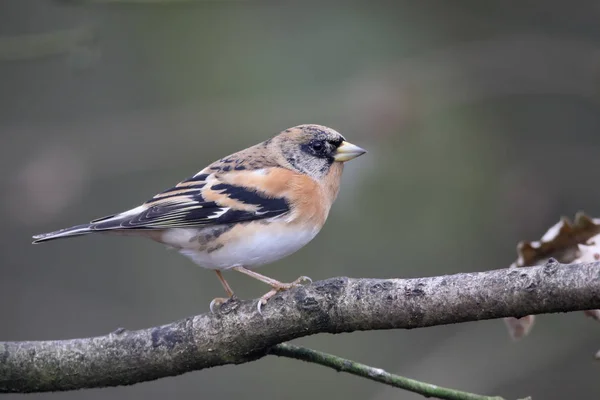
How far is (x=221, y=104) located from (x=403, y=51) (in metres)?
1.64

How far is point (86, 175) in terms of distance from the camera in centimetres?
545

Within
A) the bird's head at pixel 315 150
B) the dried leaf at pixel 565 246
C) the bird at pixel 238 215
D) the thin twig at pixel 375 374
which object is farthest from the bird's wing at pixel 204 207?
the dried leaf at pixel 565 246

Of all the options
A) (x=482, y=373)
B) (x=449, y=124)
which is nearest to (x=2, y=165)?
(x=449, y=124)

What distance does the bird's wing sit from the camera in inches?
141

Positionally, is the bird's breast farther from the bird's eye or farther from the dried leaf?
the dried leaf

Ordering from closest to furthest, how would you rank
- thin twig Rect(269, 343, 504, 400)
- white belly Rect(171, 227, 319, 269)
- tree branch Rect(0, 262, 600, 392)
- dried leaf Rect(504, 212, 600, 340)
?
tree branch Rect(0, 262, 600, 392) → thin twig Rect(269, 343, 504, 400) → dried leaf Rect(504, 212, 600, 340) → white belly Rect(171, 227, 319, 269)

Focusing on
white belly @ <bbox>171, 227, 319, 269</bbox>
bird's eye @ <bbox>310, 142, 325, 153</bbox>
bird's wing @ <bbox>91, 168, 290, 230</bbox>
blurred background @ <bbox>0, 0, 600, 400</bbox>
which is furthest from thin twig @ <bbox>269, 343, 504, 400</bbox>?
blurred background @ <bbox>0, 0, 600, 400</bbox>

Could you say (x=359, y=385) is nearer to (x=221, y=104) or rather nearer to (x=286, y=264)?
(x=286, y=264)

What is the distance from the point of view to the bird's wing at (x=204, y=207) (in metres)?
3.57

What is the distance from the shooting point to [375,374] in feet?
8.59

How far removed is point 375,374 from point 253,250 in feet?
3.46

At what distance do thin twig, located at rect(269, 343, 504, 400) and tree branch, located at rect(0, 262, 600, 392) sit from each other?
10 cm

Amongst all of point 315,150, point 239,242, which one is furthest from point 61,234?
point 315,150

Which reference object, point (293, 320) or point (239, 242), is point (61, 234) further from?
point (293, 320)
